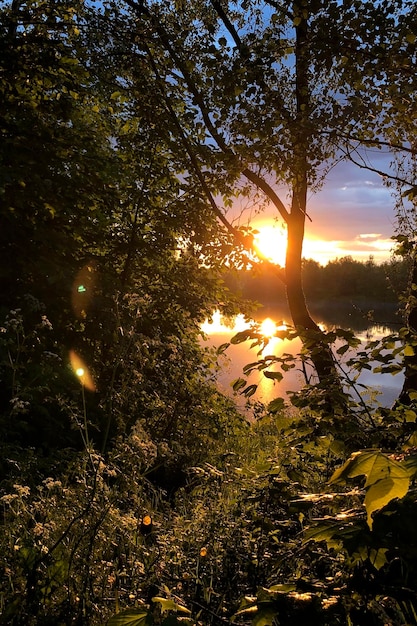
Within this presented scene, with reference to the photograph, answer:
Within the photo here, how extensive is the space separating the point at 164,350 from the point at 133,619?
14.6 feet

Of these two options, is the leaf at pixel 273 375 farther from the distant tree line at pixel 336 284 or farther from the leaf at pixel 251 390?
the distant tree line at pixel 336 284

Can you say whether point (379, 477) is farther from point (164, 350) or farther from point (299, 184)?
point (299, 184)

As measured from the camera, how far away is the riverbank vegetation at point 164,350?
92.7 inches

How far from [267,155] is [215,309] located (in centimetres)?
243

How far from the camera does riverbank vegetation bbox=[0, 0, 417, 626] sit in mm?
2355

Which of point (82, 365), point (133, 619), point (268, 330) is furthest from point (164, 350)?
point (133, 619)

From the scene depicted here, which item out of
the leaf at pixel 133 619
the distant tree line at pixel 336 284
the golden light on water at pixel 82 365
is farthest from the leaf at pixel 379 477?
the distant tree line at pixel 336 284

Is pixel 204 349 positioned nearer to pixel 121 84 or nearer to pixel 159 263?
pixel 159 263

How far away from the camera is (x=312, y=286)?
103562mm

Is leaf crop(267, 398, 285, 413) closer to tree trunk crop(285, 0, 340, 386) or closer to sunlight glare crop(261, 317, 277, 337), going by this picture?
sunlight glare crop(261, 317, 277, 337)

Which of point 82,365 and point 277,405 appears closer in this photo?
point 277,405

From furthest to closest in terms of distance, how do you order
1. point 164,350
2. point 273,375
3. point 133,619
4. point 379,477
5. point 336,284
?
point 336,284, point 164,350, point 273,375, point 133,619, point 379,477

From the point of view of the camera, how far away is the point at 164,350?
568cm

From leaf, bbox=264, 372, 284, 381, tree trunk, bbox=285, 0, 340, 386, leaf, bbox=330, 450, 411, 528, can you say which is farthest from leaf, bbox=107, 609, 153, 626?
tree trunk, bbox=285, 0, 340, 386
